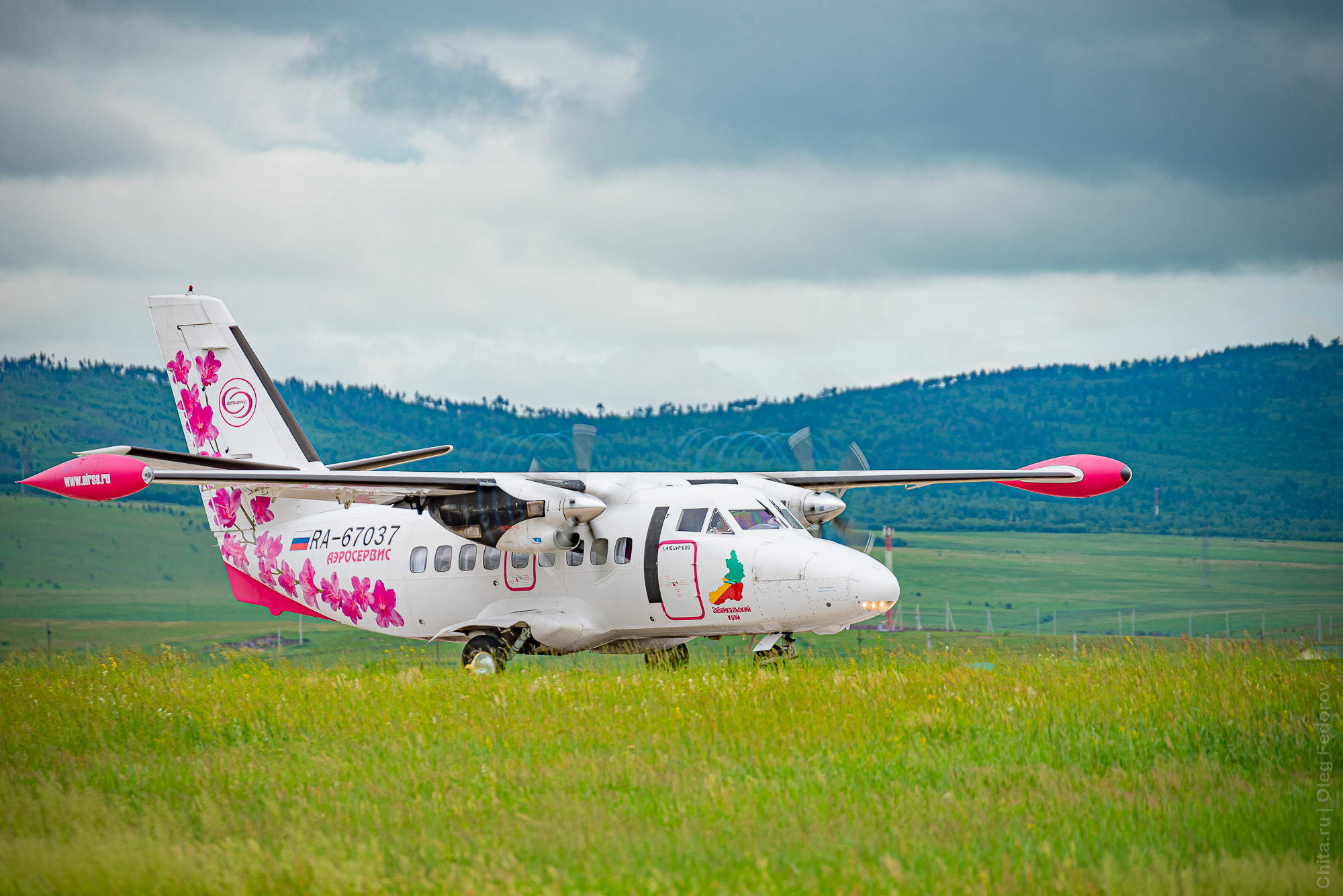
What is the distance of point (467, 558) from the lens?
2055 centimetres

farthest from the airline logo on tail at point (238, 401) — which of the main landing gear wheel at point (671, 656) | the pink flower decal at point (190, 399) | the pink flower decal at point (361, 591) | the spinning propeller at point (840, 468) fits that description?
the spinning propeller at point (840, 468)

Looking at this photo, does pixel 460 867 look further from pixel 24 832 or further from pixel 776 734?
pixel 776 734

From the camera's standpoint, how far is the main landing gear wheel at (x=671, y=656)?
19.8 metres

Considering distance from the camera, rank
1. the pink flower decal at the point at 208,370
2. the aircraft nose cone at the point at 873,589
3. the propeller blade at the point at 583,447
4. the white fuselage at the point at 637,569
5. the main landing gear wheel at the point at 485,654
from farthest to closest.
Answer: the pink flower decal at the point at 208,370 < the propeller blade at the point at 583,447 < the main landing gear wheel at the point at 485,654 < the white fuselage at the point at 637,569 < the aircraft nose cone at the point at 873,589

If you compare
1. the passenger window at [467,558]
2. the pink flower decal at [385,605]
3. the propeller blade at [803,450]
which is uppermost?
the propeller blade at [803,450]

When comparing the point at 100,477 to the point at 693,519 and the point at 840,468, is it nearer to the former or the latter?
the point at 693,519

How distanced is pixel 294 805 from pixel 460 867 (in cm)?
241

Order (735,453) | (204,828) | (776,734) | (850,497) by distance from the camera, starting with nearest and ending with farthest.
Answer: (204,828) → (776,734) → (735,453) → (850,497)

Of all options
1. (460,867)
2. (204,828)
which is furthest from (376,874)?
(204,828)

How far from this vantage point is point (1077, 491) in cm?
2189

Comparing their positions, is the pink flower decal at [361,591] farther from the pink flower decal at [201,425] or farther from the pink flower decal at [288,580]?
the pink flower decal at [201,425]

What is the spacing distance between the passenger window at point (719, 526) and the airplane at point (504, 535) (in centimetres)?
3

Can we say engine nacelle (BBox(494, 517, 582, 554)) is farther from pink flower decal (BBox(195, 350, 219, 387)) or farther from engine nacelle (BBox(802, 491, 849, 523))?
pink flower decal (BBox(195, 350, 219, 387))

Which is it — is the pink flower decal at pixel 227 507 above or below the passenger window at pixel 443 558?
above
